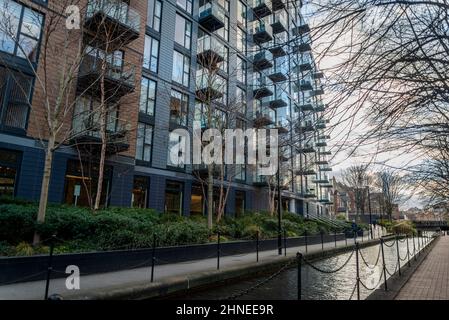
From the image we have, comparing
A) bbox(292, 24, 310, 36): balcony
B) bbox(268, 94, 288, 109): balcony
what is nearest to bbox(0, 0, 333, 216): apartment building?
bbox(292, 24, 310, 36): balcony

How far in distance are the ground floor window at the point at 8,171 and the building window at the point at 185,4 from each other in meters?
17.1

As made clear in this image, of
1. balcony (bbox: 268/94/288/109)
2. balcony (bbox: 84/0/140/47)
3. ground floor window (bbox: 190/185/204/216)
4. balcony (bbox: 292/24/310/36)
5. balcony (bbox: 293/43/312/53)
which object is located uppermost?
balcony (bbox: 268/94/288/109)

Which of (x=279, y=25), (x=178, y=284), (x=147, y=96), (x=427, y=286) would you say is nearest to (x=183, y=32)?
(x=147, y=96)

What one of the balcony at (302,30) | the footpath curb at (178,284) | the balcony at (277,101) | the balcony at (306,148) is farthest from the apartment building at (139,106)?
the footpath curb at (178,284)

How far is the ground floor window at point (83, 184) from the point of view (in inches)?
629

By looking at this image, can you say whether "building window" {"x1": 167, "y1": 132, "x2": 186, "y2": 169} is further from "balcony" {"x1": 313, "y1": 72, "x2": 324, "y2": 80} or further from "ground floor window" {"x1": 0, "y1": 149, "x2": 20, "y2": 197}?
"balcony" {"x1": 313, "y1": 72, "x2": 324, "y2": 80}

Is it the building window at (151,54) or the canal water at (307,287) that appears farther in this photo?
the building window at (151,54)

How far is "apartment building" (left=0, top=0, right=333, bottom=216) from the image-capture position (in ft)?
45.0

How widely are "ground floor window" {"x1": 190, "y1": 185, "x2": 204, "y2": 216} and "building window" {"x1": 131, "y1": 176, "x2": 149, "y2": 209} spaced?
439 centimetres

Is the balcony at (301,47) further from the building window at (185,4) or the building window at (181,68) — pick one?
the building window at (185,4)

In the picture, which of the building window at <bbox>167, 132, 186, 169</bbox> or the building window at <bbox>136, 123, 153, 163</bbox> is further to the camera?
the building window at <bbox>167, 132, 186, 169</bbox>

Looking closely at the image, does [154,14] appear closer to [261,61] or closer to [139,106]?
[139,106]

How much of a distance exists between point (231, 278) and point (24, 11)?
15339mm
